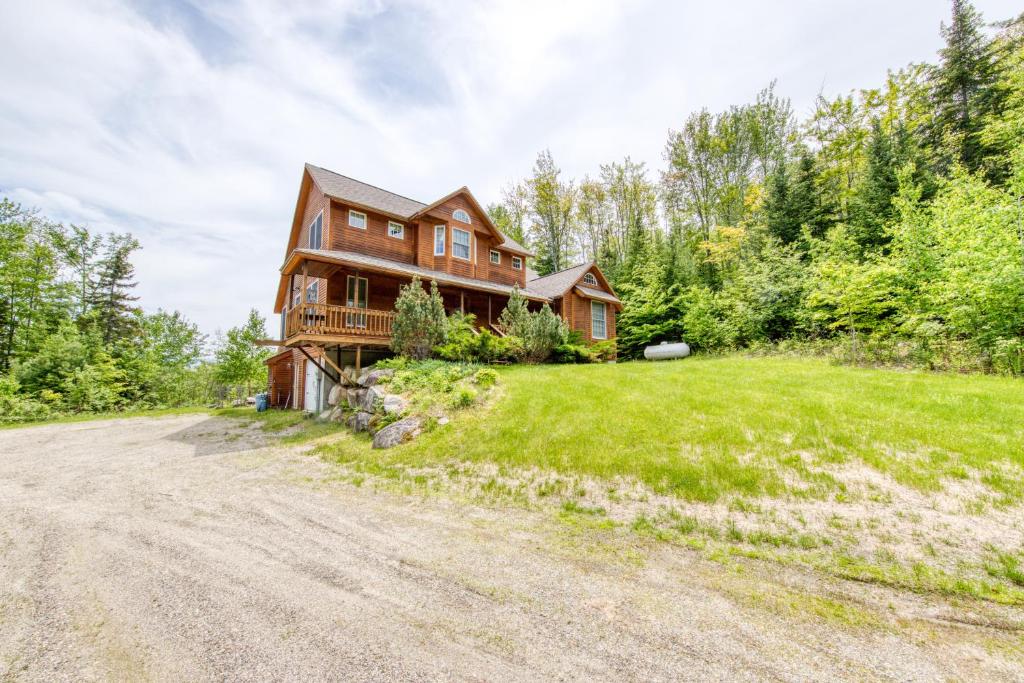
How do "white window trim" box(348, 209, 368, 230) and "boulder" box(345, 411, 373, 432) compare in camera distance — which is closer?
"boulder" box(345, 411, 373, 432)

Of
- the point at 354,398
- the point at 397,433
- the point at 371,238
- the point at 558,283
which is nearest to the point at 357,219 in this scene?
the point at 371,238

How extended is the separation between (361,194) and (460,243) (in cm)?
473

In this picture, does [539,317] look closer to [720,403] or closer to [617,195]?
[720,403]

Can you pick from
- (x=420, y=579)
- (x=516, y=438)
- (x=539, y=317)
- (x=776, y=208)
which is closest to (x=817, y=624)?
(x=420, y=579)

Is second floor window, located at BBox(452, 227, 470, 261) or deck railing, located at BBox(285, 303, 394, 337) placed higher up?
second floor window, located at BBox(452, 227, 470, 261)

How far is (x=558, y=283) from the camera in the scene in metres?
20.9

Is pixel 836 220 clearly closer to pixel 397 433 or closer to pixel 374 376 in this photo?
pixel 374 376

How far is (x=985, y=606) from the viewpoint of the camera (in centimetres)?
298

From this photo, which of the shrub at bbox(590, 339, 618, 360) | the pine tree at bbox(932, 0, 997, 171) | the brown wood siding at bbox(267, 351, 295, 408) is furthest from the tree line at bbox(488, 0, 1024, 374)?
the brown wood siding at bbox(267, 351, 295, 408)

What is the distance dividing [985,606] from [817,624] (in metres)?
1.51

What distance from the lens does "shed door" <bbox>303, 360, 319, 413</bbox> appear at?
15198mm

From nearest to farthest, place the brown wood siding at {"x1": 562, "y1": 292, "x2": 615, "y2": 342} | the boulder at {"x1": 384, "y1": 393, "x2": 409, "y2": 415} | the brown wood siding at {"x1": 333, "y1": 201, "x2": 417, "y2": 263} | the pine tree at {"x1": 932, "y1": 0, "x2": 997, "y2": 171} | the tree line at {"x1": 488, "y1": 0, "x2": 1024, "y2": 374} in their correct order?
the boulder at {"x1": 384, "y1": 393, "x2": 409, "y2": 415} < the tree line at {"x1": 488, "y1": 0, "x2": 1024, "y2": 374} < the brown wood siding at {"x1": 333, "y1": 201, "x2": 417, "y2": 263} < the pine tree at {"x1": 932, "y1": 0, "x2": 997, "y2": 171} < the brown wood siding at {"x1": 562, "y1": 292, "x2": 615, "y2": 342}

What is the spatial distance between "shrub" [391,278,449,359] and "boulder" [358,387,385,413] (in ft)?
7.85

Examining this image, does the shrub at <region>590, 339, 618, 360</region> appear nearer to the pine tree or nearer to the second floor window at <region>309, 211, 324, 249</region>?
the second floor window at <region>309, 211, 324, 249</region>
